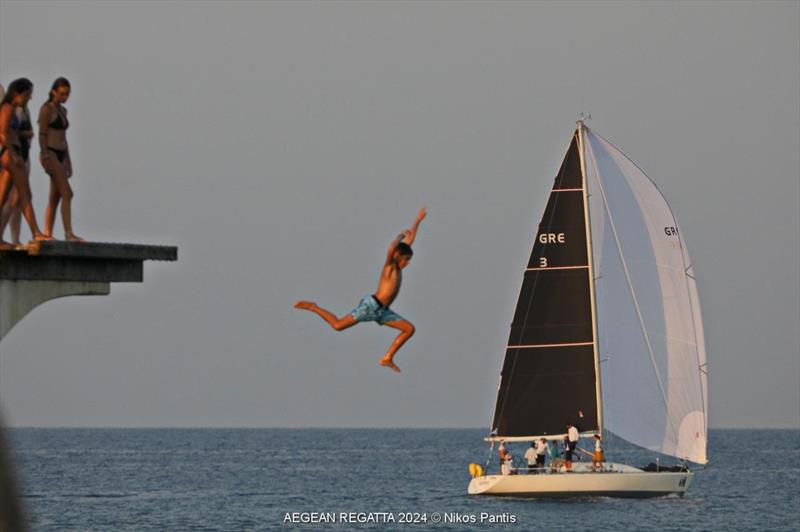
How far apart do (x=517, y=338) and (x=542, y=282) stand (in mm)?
2456

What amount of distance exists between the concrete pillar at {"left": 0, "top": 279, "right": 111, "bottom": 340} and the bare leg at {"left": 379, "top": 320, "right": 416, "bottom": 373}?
2.65m

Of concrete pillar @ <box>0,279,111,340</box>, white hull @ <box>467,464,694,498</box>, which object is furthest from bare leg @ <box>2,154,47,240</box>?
white hull @ <box>467,464,694,498</box>

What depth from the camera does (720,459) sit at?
167000mm

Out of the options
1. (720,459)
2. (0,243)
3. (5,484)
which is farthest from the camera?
(720,459)

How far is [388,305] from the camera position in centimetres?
1487

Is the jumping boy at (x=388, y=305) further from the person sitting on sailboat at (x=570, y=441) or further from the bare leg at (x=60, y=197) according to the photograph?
the person sitting on sailboat at (x=570, y=441)

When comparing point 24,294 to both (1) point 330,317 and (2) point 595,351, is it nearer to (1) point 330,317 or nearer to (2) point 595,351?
(1) point 330,317

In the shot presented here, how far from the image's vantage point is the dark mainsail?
68.1 meters

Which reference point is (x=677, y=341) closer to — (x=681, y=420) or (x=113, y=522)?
(x=681, y=420)

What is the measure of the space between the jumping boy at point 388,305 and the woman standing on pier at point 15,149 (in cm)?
244

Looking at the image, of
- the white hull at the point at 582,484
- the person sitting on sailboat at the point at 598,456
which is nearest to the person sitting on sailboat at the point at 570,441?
the white hull at the point at 582,484

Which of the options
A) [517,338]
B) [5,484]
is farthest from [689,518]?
[5,484]

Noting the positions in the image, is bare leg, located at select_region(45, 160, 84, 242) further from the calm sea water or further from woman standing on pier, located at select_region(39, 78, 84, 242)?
the calm sea water

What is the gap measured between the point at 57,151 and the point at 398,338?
10.9ft
